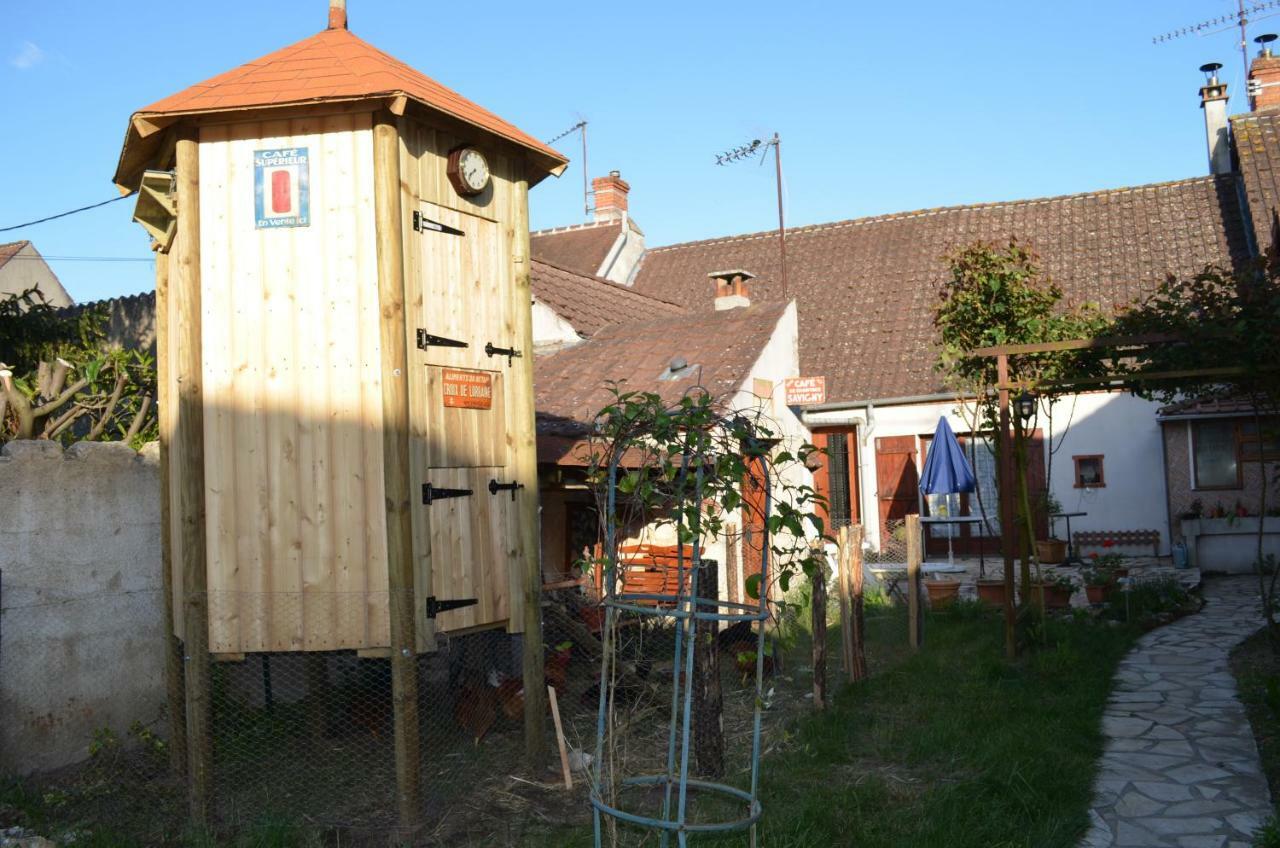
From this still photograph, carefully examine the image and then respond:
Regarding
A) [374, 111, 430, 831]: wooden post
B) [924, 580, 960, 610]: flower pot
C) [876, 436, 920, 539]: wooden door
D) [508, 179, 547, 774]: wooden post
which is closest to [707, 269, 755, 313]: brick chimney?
[876, 436, 920, 539]: wooden door

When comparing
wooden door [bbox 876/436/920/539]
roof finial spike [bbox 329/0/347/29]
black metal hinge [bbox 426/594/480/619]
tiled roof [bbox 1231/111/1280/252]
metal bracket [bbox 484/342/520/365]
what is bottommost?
black metal hinge [bbox 426/594/480/619]

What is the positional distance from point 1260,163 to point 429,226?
1736 centimetres

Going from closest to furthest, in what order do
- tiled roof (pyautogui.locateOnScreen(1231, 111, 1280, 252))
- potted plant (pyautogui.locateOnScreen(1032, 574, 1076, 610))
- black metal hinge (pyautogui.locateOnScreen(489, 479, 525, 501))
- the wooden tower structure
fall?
1. the wooden tower structure
2. black metal hinge (pyautogui.locateOnScreen(489, 479, 525, 501))
3. potted plant (pyautogui.locateOnScreen(1032, 574, 1076, 610))
4. tiled roof (pyautogui.locateOnScreen(1231, 111, 1280, 252))

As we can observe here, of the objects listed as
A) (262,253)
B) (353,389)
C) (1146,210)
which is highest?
(1146,210)

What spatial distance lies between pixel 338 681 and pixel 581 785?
2766mm

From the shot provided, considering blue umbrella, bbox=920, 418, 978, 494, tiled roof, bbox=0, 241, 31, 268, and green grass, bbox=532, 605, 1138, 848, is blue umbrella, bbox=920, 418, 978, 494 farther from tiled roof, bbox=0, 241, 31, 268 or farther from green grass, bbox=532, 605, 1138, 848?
tiled roof, bbox=0, 241, 31, 268

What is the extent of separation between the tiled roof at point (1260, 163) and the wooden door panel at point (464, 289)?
1443 centimetres

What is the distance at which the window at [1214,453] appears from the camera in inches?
650

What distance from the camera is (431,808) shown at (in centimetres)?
611

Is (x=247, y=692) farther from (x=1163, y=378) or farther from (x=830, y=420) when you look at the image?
(x=830, y=420)

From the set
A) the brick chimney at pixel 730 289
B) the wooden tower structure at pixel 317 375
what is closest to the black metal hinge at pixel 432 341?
the wooden tower structure at pixel 317 375

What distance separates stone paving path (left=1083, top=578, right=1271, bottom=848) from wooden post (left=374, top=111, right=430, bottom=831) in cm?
365

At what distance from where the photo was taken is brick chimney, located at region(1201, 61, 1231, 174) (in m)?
22.6

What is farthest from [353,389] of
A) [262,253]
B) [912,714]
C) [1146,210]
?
[1146,210]
